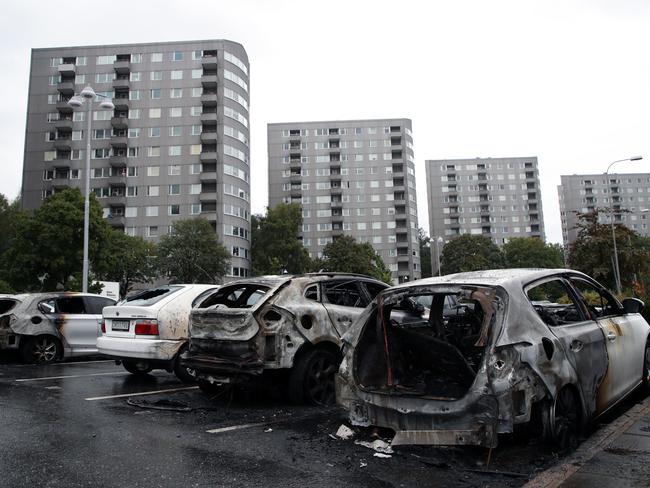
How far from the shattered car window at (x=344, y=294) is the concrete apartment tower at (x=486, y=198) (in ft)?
340

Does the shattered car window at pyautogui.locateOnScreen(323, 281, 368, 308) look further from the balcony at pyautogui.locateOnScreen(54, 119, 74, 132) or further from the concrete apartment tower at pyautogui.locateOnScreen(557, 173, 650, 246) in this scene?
the concrete apartment tower at pyautogui.locateOnScreen(557, 173, 650, 246)

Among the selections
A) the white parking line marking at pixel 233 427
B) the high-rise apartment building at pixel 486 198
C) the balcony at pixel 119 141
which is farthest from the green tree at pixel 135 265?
the high-rise apartment building at pixel 486 198

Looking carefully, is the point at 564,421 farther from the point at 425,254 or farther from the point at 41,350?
the point at 425,254

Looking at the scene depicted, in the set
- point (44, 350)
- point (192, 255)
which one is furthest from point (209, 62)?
point (44, 350)

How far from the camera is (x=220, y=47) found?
65.9m

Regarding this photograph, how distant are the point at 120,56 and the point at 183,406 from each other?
7177 centimetres

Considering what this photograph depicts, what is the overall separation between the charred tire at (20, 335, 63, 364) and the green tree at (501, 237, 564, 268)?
78840 millimetres

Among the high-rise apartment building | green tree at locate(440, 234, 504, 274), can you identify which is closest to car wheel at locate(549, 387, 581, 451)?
green tree at locate(440, 234, 504, 274)

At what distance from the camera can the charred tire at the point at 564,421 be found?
393 cm

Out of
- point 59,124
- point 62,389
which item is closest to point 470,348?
point 62,389

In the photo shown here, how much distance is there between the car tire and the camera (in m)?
7.46

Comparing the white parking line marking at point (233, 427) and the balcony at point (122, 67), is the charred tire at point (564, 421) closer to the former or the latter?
the white parking line marking at point (233, 427)

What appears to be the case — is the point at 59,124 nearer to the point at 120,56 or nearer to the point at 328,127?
the point at 120,56

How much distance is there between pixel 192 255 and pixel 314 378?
1863 inches
